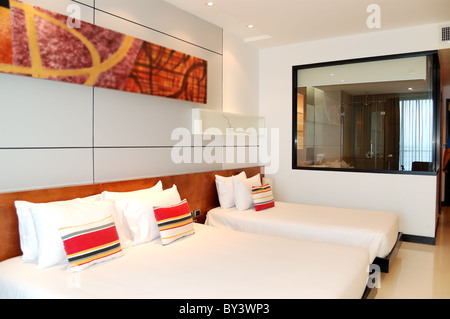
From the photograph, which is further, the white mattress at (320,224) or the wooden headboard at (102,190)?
the white mattress at (320,224)

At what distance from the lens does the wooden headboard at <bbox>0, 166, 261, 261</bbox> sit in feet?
7.48

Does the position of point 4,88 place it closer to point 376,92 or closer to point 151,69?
point 151,69

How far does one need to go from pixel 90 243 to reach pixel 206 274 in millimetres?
770

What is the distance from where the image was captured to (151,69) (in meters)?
3.33

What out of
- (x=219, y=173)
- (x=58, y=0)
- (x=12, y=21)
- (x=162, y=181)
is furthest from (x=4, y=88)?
(x=219, y=173)

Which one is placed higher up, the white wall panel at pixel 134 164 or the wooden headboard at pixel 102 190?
the white wall panel at pixel 134 164

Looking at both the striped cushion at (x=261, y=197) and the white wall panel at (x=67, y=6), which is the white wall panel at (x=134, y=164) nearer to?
the striped cushion at (x=261, y=197)

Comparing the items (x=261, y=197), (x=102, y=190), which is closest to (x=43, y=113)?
(x=102, y=190)

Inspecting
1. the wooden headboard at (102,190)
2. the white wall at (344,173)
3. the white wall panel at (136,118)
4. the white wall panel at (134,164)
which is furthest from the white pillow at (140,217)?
the white wall at (344,173)

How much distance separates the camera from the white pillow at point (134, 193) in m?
2.83

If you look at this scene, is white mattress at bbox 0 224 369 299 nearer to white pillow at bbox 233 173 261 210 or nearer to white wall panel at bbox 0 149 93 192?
white wall panel at bbox 0 149 93 192

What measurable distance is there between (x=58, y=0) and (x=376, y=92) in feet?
13.0

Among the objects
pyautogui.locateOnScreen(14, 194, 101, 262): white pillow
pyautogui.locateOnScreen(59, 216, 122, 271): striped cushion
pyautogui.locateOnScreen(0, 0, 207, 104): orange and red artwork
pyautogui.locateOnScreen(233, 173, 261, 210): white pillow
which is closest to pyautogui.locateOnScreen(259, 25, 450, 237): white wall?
pyautogui.locateOnScreen(233, 173, 261, 210): white pillow

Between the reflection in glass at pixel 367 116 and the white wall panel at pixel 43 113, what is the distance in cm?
326
